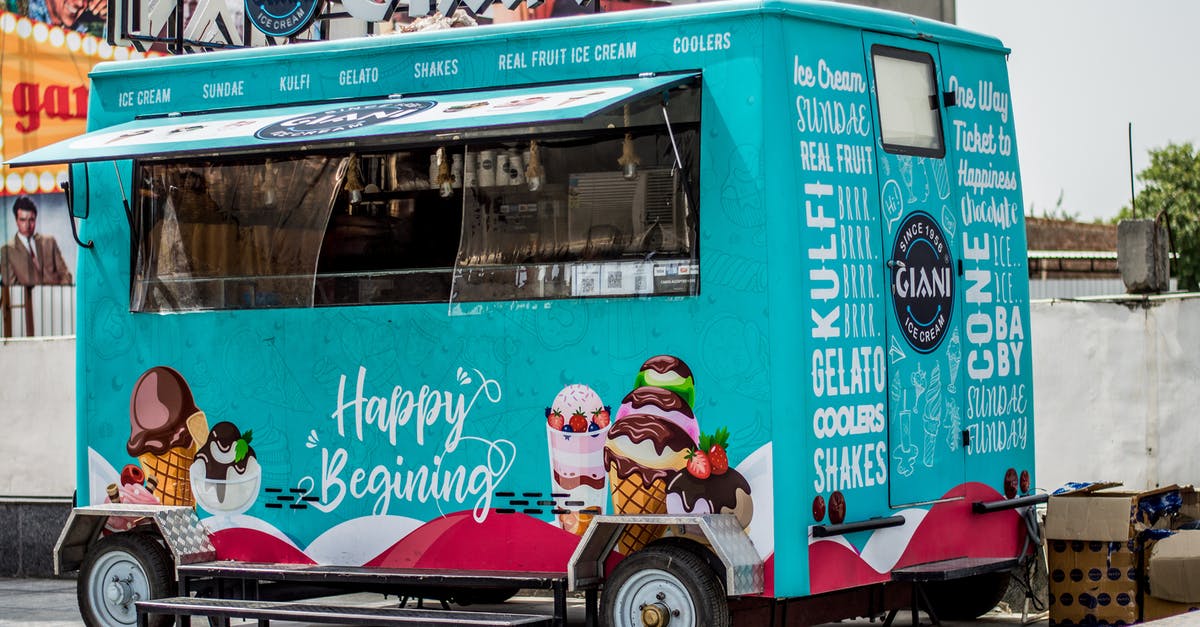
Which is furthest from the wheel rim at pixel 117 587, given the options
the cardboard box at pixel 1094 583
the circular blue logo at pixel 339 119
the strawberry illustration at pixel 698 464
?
the cardboard box at pixel 1094 583

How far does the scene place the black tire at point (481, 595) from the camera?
31.6 ft

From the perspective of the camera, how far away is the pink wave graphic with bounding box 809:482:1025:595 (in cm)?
802

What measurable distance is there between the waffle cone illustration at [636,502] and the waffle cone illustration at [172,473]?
2814 mm

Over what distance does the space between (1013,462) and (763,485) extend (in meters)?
2.07

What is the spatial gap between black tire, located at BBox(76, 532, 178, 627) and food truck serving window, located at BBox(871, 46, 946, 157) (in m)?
4.69

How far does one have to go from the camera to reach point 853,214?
27.0ft

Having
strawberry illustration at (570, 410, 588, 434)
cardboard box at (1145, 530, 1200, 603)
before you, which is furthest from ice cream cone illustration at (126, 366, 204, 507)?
cardboard box at (1145, 530, 1200, 603)

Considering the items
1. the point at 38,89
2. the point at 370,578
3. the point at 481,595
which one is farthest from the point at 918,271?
the point at 38,89

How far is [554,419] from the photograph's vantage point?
336 inches

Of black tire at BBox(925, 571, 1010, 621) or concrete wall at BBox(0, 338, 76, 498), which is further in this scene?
concrete wall at BBox(0, 338, 76, 498)

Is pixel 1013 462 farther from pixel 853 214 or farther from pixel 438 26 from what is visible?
pixel 438 26

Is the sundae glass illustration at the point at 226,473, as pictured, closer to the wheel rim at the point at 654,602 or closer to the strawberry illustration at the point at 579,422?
the strawberry illustration at the point at 579,422

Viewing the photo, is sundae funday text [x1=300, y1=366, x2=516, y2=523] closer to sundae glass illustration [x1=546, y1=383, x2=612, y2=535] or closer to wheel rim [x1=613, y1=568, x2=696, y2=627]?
sundae glass illustration [x1=546, y1=383, x2=612, y2=535]

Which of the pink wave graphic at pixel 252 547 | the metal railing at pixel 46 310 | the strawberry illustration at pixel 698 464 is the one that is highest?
the metal railing at pixel 46 310
